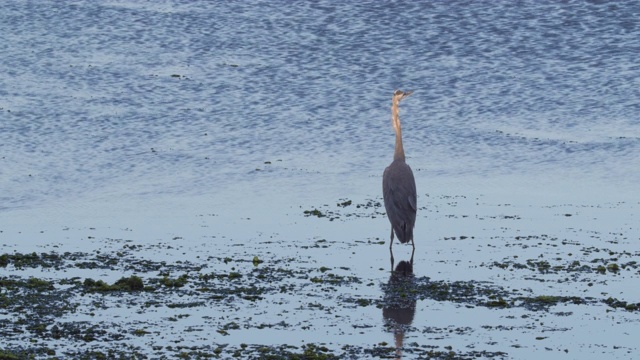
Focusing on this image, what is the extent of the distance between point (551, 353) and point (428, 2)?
104 ft

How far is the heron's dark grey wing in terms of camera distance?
1869 centimetres

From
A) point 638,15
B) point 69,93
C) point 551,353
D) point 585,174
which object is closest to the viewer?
point 551,353

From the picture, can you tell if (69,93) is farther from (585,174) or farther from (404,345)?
(404,345)

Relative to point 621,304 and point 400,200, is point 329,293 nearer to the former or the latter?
point 621,304

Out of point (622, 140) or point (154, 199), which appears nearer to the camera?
point (154, 199)

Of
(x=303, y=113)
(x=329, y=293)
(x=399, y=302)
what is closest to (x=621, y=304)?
(x=399, y=302)

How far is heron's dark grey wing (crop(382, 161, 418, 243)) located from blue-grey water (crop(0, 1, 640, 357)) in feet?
1.40

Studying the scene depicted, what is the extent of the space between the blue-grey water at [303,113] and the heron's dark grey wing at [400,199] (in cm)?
43

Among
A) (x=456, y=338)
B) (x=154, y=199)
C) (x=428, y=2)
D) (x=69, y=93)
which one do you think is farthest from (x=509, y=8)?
(x=456, y=338)

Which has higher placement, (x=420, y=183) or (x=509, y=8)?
(x=509, y=8)

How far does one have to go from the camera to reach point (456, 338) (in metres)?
13.9

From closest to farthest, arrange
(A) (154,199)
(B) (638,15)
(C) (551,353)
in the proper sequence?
1. (C) (551,353)
2. (A) (154,199)
3. (B) (638,15)

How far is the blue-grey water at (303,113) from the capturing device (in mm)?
21953

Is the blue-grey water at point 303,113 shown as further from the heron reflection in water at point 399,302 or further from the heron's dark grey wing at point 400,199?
the heron's dark grey wing at point 400,199
